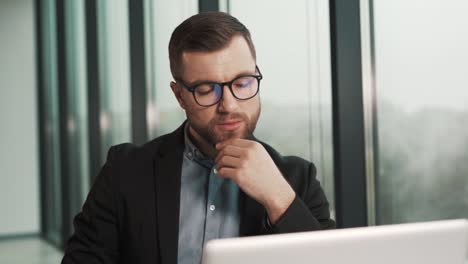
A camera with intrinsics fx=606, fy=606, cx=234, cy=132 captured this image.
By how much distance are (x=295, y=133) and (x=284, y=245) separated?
62.3 inches

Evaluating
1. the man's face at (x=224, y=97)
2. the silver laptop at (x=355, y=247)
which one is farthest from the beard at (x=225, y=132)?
the silver laptop at (x=355, y=247)

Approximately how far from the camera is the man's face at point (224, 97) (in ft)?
4.02

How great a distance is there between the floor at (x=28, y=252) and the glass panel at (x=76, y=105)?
1.34 ft

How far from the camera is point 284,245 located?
0.71 meters

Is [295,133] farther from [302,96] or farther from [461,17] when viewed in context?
[461,17]

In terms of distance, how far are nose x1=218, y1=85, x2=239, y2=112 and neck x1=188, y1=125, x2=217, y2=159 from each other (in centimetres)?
13

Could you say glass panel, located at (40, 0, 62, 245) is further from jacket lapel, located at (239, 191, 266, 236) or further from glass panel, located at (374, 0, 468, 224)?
jacket lapel, located at (239, 191, 266, 236)

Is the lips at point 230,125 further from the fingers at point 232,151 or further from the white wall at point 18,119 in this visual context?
the white wall at point 18,119

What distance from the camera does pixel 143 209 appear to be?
4.40ft

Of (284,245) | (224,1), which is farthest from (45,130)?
(284,245)

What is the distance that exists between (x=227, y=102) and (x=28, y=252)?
5.61m

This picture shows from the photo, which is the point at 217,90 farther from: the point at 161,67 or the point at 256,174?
the point at 161,67

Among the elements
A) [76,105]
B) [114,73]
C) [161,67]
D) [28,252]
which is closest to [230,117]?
[161,67]

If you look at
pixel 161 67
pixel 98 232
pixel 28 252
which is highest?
pixel 161 67
